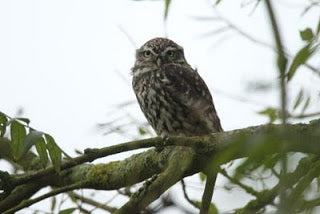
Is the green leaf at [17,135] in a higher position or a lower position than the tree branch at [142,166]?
lower

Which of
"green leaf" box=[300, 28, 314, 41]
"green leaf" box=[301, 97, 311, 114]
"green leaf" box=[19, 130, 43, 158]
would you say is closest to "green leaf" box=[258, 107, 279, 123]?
"green leaf" box=[300, 28, 314, 41]

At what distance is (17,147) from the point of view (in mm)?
2252

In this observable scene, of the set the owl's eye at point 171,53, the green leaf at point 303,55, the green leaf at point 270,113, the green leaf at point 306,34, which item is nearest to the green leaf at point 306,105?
the green leaf at point 306,34

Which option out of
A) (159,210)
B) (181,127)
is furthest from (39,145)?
(181,127)

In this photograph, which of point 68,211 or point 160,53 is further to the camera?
point 160,53

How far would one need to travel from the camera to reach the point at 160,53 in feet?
18.0

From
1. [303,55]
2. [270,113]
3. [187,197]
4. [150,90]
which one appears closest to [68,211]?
[187,197]

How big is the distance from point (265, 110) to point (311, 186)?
2.49 m

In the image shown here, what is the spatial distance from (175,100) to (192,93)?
7.6 inches

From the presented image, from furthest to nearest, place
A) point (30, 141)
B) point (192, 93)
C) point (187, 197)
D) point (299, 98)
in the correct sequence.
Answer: point (192, 93) → point (187, 197) → point (299, 98) → point (30, 141)

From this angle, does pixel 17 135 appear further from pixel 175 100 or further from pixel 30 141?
pixel 175 100

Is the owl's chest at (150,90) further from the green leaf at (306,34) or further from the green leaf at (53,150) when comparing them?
the green leaf at (53,150)

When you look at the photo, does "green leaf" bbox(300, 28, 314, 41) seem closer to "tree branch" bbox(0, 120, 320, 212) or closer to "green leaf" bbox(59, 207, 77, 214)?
"tree branch" bbox(0, 120, 320, 212)

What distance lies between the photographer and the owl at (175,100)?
14.2ft
